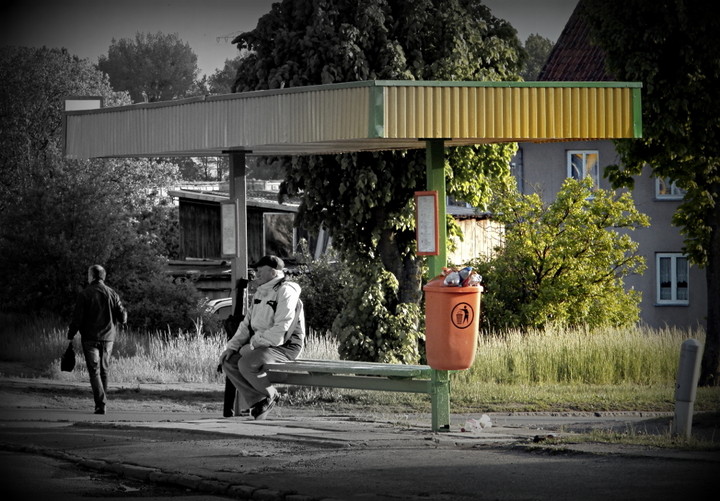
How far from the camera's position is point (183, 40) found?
309 ft

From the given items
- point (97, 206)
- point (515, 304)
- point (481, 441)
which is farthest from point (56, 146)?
point (481, 441)

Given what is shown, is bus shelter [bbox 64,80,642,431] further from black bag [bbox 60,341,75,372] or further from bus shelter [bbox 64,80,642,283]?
black bag [bbox 60,341,75,372]

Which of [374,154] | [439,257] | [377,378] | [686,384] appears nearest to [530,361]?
[374,154]

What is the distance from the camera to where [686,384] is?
12461mm

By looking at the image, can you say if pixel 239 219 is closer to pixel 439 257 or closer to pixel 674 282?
pixel 439 257

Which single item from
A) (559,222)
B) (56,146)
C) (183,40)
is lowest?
(559,222)

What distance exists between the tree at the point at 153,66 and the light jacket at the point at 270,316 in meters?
72.6

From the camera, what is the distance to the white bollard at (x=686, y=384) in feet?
40.7

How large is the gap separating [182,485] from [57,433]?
3768mm

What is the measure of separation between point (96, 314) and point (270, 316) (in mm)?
2937

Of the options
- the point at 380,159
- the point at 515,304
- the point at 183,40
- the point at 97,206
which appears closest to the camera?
the point at 380,159

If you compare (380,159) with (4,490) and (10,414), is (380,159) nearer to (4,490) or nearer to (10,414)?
(10,414)

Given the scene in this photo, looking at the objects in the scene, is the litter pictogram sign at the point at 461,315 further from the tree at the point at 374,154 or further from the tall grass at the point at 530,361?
the tree at the point at 374,154

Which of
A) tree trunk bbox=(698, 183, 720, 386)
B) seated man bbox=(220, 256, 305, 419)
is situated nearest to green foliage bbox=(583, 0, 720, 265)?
tree trunk bbox=(698, 183, 720, 386)
